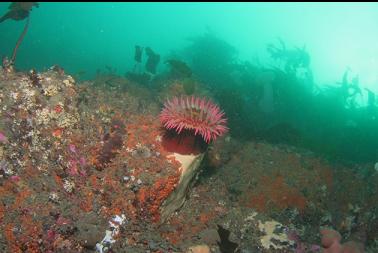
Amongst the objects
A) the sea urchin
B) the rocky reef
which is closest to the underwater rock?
the rocky reef

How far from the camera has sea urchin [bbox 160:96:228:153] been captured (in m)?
6.04

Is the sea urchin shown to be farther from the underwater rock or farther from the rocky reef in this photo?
the rocky reef

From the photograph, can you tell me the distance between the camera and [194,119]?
6.20 metres

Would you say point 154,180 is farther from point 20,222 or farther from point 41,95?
point 41,95

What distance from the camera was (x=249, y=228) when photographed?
21.9 feet

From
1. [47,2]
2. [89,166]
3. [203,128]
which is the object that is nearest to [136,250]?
[89,166]

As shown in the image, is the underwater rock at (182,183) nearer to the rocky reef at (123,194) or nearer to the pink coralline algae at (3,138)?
the rocky reef at (123,194)

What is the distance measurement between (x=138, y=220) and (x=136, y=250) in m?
0.58

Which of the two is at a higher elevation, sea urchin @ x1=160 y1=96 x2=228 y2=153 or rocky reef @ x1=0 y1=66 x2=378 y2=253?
sea urchin @ x1=160 y1=96 x2=228 y2=153

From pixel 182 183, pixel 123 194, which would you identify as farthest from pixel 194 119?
pixel 123 194

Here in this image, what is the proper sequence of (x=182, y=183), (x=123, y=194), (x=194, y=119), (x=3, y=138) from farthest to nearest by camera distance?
(x=182, y=183), (x=194, y=119), (x=123, y=194), (x=3, y=138)

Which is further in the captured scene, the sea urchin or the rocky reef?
the sea urchin

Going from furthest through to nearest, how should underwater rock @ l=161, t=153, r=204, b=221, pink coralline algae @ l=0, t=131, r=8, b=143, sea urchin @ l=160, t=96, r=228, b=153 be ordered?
1. underwater rock @ l=161, t=153, r=204, b=221
2. sea urchin @ l=160, t=96, r=228, b=153
3. pink coralline algae @ l=0, t=131, r=8, b=143

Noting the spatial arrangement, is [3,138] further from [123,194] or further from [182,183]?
[182,183]
